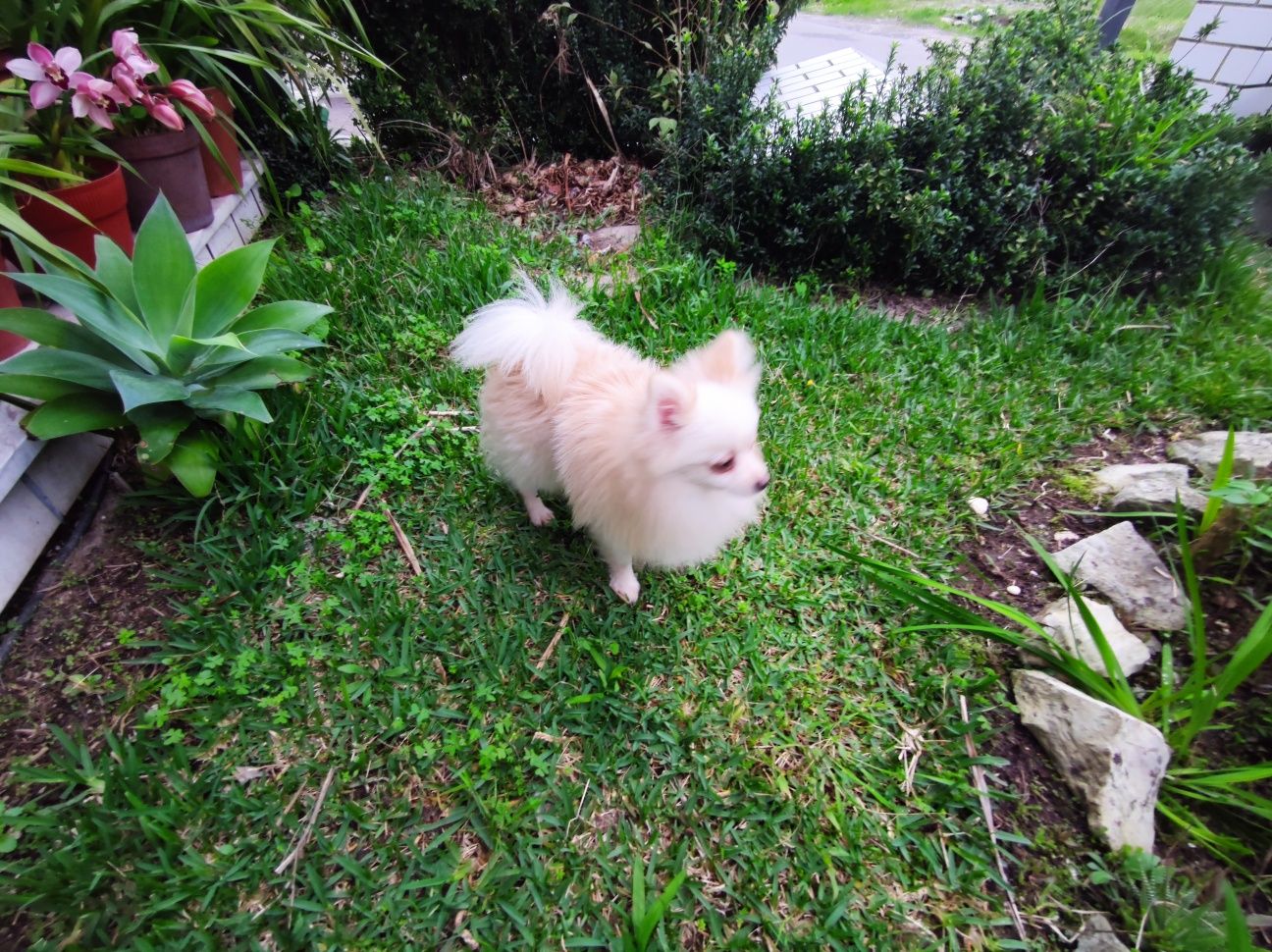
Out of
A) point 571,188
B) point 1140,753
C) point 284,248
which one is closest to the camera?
point 1140,753

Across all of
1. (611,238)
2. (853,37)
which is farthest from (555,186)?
(853,37)

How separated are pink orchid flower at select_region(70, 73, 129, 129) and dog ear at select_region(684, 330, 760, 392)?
188cm

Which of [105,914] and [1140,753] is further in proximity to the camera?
[1140,753]

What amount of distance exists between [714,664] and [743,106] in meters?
2.85

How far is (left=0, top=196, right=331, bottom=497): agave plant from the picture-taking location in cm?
175

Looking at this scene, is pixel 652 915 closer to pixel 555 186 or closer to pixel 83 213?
pixel 83 213

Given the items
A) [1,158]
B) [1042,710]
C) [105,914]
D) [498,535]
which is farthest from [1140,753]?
[1,158]

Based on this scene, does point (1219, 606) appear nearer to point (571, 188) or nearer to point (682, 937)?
point (682, 937)

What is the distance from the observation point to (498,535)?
7.38 feet

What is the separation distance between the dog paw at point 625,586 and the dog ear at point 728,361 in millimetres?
772

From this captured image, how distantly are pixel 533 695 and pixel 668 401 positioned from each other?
3.31ft

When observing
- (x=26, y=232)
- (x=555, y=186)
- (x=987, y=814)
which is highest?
(x=26, y=232)

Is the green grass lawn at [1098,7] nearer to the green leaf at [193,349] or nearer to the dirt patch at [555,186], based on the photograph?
the dirt patch at [555,186]

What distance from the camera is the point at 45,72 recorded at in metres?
1.73
